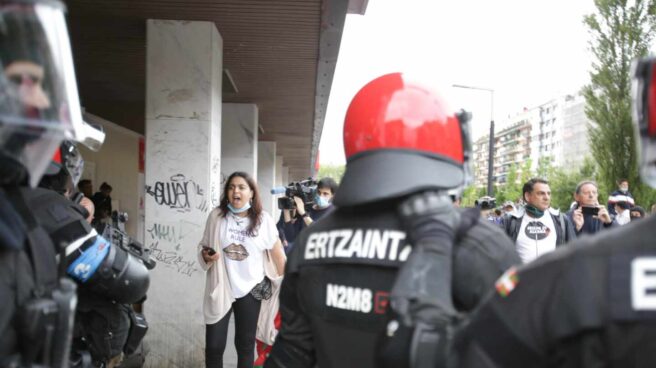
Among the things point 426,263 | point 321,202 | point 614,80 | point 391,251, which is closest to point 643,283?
point 426,263

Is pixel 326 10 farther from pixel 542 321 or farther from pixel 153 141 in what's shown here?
pixel 542 321

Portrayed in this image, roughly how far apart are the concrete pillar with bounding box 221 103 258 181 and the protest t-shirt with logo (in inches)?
322

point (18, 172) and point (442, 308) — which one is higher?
point (18, 172)

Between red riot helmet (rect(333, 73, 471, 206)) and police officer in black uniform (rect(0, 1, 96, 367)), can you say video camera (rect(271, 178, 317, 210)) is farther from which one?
police officer in black uniform (rect(0, 1, 96, 367))

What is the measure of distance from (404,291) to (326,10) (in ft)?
17.5

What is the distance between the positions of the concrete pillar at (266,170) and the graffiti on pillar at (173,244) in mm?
13955

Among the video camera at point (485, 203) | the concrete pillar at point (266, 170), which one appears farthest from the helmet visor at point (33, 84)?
the concrete pillar at point (266, 170)

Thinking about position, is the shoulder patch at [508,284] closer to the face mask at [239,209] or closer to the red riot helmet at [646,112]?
the red riot helmet at [646,112]

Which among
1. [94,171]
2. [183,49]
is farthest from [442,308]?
[94,171]

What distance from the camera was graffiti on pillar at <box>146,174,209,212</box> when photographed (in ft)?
21.5

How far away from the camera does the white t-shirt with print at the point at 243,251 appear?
4.88 m

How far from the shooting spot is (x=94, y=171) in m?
13.0

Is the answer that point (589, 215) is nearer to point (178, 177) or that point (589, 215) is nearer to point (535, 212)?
point (535, 212)

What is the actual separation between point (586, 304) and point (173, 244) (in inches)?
229
